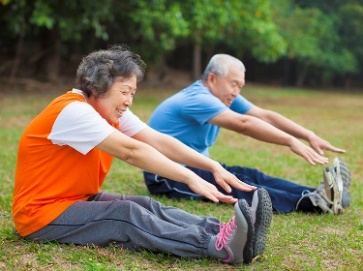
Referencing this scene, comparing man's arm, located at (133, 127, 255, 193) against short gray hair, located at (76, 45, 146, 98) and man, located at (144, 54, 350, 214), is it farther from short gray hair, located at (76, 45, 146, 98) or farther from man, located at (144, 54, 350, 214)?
man, located at (144, 54, 350, 214)

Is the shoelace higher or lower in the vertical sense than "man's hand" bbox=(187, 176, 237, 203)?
lower

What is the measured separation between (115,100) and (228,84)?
1.58m

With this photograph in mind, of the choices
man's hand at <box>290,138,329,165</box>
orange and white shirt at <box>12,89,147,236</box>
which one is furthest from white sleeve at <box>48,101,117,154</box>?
man's hand at <box>290,138,329,165</box>

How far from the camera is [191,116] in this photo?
4523 mm

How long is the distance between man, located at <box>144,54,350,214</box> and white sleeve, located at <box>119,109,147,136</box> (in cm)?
87

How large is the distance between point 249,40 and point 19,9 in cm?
827

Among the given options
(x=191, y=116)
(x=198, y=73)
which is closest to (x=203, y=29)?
(x=198, y=73)

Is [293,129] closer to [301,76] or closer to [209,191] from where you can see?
[209,191]

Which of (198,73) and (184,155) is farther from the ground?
(184,155)

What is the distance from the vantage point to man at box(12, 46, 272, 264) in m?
2.95

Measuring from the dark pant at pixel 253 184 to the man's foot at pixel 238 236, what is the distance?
→ 1.28 m

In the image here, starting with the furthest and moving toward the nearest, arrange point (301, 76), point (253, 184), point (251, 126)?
point (301, 76), point (253, 184), point (251, 126)

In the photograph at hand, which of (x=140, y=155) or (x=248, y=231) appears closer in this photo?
(x=248, y=231)

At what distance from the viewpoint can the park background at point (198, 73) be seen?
3188mm
